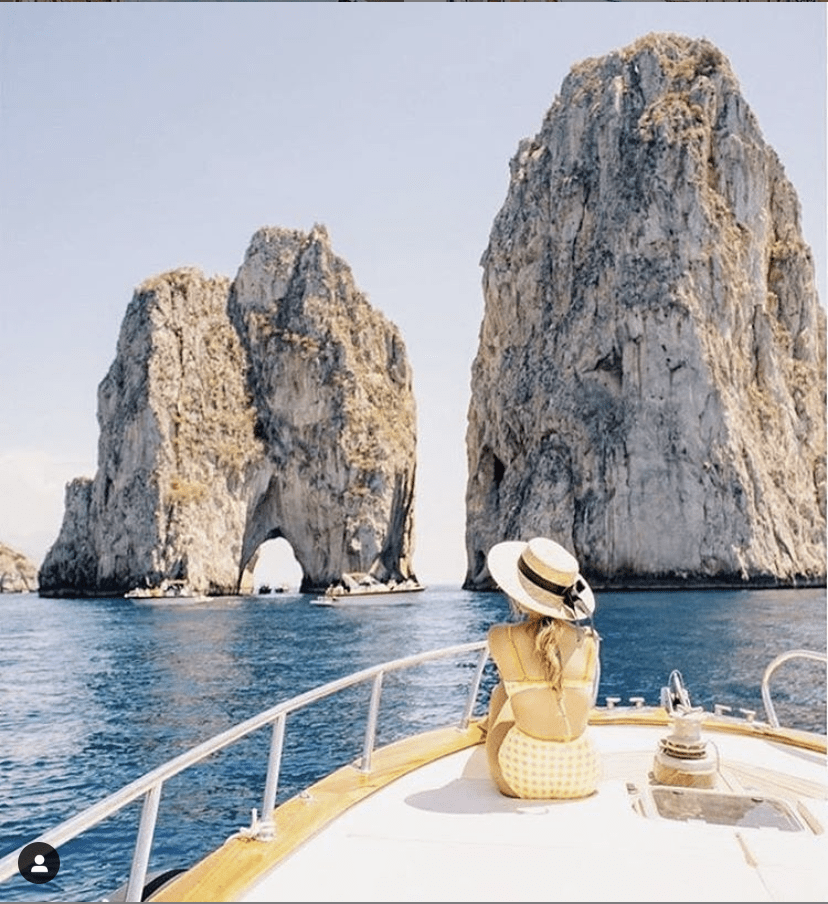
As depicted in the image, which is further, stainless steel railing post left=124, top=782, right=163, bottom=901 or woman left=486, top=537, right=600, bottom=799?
woman left=486, top=537, right=600, bottom=799

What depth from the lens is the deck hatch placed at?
379 centimetres

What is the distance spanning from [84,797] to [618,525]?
61090 millimetres

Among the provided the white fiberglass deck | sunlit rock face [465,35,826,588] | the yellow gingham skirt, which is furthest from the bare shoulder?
sunlit rock face [465,35,826,588]

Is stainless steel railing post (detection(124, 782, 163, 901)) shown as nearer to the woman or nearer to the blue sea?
the woman

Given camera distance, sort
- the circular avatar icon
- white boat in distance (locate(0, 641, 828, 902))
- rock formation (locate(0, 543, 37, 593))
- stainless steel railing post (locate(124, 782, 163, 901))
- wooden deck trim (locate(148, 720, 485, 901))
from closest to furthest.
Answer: the circular avatar icon < stainless steel railing post (locate(124, 782, 163, 901)) < white boat in distance (locate(0, 641, 828, 902)) < wooden deck trim (locate(148, 720, 485, 901)) < rock formation (locate(0, 543, 37, 593))

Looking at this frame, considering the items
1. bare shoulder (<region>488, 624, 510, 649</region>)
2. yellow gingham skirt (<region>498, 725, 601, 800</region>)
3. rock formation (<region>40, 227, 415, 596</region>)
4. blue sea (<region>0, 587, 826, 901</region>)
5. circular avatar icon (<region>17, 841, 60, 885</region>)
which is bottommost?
blue sea (<region>0, 587, 826, 901</region>)

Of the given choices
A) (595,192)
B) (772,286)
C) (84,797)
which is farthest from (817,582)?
(84,797)

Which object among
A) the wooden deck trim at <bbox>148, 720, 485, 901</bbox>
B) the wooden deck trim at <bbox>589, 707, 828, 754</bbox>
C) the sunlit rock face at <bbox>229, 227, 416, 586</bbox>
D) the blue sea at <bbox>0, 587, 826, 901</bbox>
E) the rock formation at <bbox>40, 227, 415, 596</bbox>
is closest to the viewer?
the wooden deck trim at <bbox>148, 720, 485, 901</bbox>

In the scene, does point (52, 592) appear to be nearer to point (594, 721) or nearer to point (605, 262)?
point (605, 262)

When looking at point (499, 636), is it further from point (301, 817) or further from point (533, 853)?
point (301, 817)

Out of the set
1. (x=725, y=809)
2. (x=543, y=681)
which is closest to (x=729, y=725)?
(x=725, y=809)

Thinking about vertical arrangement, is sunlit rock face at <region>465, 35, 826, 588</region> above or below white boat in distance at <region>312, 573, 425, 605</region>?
above

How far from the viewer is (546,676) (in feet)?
12.5

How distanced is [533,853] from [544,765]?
2.16 ft
